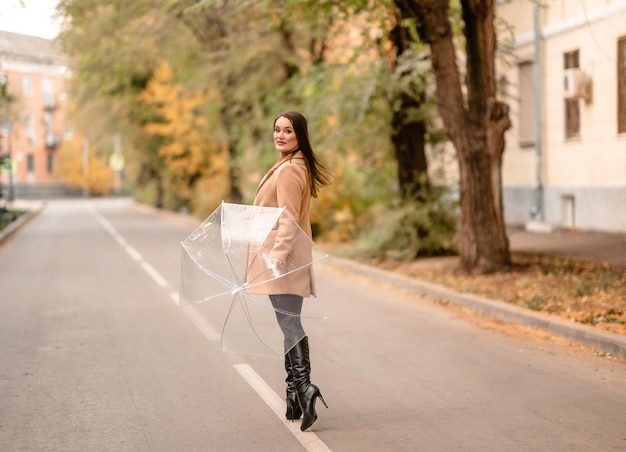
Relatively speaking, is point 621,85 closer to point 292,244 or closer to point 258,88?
point 258,88

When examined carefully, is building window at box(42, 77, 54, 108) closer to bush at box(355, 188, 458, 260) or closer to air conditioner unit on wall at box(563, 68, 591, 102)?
air conditioner unit on wall at box(563, 68, 591, 102)

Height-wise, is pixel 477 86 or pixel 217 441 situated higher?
pixel 477 86

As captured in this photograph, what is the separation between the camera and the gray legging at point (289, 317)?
18.7 feet

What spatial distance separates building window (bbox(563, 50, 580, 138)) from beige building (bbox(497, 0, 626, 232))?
0.02 m

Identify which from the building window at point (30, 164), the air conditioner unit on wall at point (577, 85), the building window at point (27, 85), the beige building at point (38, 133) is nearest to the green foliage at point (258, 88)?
the air conditioner unit on wall at point (577, 85)

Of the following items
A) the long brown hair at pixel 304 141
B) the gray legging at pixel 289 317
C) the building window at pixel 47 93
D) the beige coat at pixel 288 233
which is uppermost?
the building window at pixel 47 93

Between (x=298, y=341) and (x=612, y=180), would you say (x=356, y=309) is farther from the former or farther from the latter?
(x=612, y=180)

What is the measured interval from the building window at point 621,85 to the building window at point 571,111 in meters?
1.91

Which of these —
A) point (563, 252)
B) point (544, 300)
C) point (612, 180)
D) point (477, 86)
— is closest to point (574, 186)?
point (612, 180)

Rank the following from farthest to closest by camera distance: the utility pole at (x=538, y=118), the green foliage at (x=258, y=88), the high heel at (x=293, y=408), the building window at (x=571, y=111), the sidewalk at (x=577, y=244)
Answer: the utility pole at (x=538, y=118) → the building window at (x=571, y=111) → the green foliage at (x=258, y=88) → the sidewalk at (x=577, y=244) → the high heel at (x=293, y=408)

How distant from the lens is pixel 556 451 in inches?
208

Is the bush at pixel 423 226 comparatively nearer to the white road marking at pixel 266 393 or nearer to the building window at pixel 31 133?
the white road marking at pixel 266 393

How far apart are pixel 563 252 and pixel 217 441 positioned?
10.9m

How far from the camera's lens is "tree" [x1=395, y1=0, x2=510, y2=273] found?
41.6ft
